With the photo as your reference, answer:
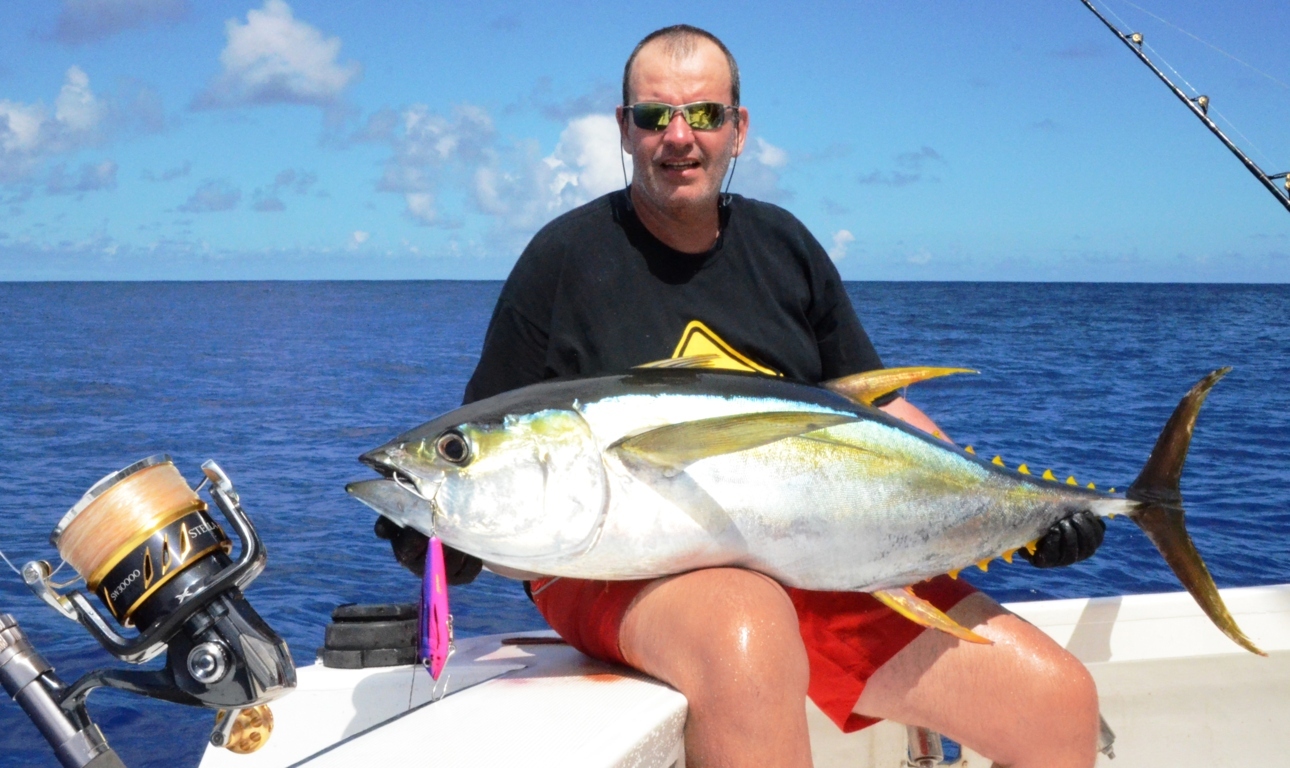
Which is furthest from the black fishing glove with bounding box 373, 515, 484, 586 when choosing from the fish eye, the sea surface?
the sea surface

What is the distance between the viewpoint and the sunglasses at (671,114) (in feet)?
8.07

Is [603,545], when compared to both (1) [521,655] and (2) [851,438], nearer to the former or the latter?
(2) [851,438]

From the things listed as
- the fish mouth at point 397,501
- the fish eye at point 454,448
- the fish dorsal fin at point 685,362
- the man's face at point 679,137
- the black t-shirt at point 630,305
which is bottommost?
the fish mouth at point 397,501

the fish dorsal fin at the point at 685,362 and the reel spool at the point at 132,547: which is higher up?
the fish dorsal fin at the point at 685,362

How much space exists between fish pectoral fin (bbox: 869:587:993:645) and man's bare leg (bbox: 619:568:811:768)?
0.23 meters

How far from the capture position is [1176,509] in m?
2.32

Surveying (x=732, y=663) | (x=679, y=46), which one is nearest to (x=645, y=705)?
(x=732, y=663)

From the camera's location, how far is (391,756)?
1735 mm

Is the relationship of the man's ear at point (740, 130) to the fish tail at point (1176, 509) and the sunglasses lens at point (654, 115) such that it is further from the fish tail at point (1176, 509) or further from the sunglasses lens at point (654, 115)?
the fish tail at point (1176, 509)

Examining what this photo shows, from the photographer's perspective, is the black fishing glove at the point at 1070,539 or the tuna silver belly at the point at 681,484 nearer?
the tuna silver belly at the point at 681,484

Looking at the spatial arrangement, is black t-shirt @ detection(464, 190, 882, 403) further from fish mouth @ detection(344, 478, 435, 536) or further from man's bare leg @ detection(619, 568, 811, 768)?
man's bare leg @ detection(619, 568, 811, 768)

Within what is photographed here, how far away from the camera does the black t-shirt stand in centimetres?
248

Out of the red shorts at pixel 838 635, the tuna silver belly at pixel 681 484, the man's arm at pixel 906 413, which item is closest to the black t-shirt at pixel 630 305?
the man's arm at pixel 906 413

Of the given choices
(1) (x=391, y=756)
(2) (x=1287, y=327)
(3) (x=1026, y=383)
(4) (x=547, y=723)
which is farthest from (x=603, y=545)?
(2) (x=1287, y=327)
